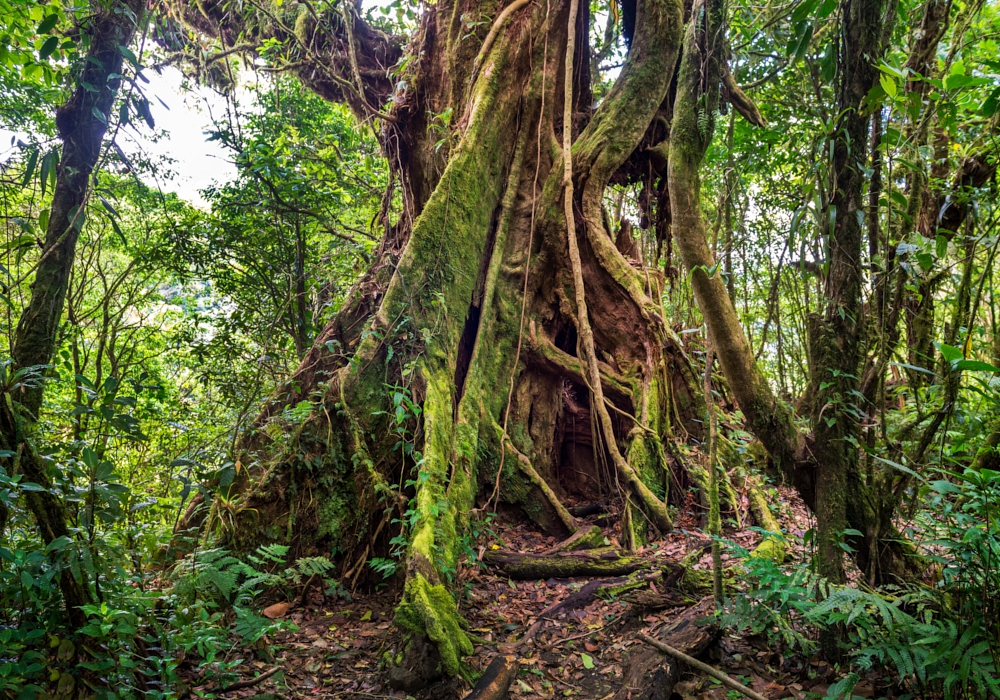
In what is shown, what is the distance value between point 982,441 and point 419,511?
122 inches

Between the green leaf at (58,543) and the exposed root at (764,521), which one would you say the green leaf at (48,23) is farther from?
the exposed root at (764,521)

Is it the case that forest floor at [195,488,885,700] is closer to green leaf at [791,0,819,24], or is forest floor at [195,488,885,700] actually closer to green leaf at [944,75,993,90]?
green leaf at [944,75,993,90]

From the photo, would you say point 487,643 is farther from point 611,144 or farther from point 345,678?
point 611,144

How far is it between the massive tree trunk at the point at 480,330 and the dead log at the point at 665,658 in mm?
880

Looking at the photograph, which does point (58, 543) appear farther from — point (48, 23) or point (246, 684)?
point (48, 23)

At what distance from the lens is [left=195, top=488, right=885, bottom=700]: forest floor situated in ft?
8.49

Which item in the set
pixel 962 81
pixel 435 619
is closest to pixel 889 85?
pixel 962 81

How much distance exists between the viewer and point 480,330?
512 centimetres

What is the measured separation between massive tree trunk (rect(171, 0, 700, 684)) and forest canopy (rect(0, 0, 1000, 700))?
37 millimetres

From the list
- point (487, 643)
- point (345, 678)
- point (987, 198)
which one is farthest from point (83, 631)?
point (987, 198)

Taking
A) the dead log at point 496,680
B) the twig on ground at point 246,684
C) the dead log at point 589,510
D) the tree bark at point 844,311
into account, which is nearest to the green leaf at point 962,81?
the tree bark at point 844,311

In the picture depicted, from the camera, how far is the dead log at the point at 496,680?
8.33 ft

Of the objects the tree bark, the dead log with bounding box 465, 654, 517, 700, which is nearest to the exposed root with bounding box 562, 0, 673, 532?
the tree bark

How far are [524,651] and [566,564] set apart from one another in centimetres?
99
